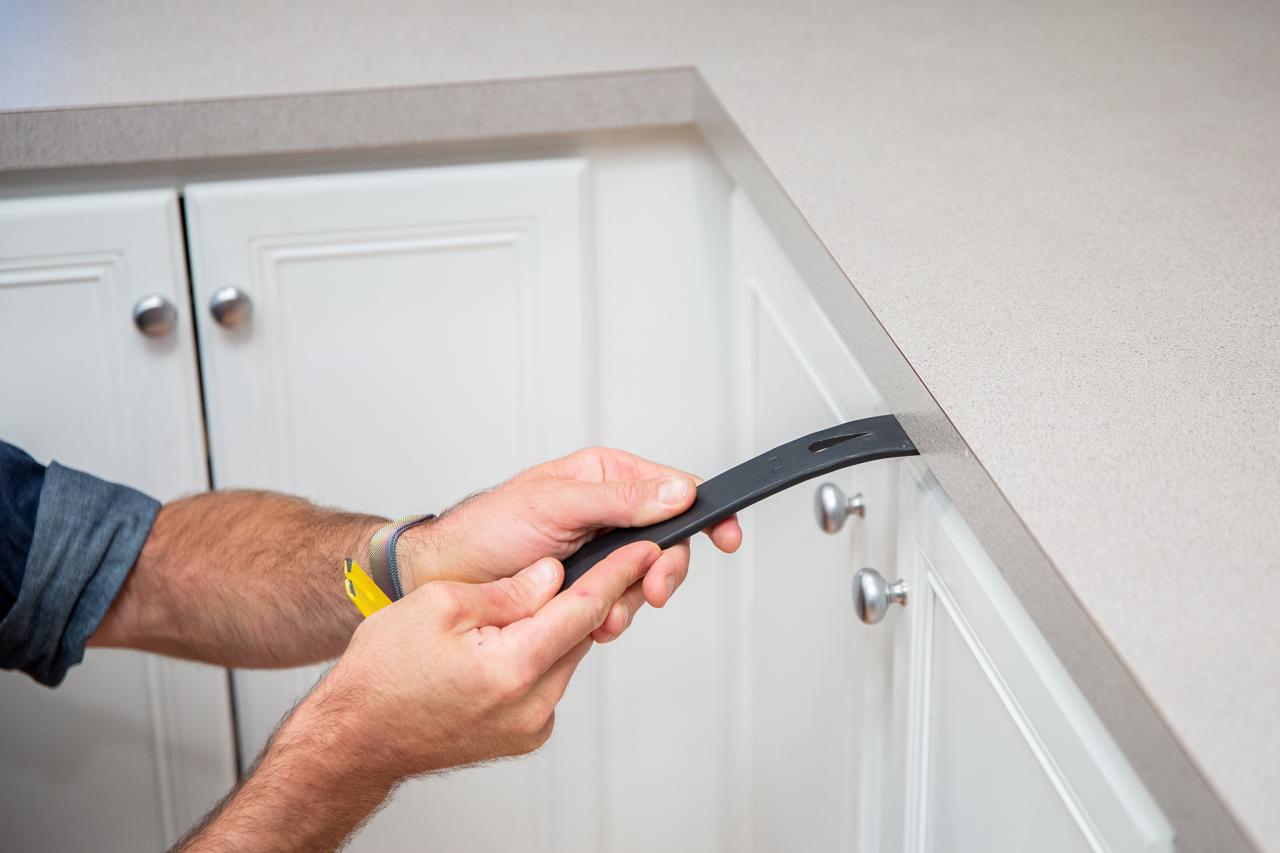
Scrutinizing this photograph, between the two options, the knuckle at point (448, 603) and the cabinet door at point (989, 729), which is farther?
the knuckle at point (448, 603)

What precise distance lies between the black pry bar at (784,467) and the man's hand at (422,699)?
2 cm

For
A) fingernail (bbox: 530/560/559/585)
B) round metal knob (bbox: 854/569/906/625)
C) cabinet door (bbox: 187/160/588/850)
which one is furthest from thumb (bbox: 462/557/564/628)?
cabinet door (bbox: 187/160/588/850)

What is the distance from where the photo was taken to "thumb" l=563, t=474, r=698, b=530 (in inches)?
23.2

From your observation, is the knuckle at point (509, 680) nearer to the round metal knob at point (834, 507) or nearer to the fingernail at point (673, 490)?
the fingernail at point (673, 490)

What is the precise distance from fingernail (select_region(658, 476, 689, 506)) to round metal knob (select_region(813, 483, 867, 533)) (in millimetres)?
129

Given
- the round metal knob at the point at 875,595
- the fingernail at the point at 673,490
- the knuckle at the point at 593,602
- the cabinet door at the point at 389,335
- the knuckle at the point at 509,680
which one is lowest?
the knuckle at the point at 509,680

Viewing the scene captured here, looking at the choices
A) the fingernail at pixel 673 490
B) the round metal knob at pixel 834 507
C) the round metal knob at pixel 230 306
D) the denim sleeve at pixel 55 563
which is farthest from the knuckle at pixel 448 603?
the round metal knob at pixel 230 306

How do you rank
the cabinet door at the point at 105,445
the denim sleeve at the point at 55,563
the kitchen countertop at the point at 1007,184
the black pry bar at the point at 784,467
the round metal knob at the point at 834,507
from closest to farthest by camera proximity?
the kitchen countertop at the point at 1007,184, the black pry bar at the point at 784,467, the round metal knob at the point at 834,507, the denim sleeve at the point at 55,563, the cabinet door at the point at 105,445

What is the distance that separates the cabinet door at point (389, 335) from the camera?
0.99 m

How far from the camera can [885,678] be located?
71 centimetres

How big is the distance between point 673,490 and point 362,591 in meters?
0.17

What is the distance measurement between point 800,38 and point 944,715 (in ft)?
2.09

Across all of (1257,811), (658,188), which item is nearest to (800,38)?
(658,188)

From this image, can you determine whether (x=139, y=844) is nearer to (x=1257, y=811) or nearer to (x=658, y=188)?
(x=658, y=188)
